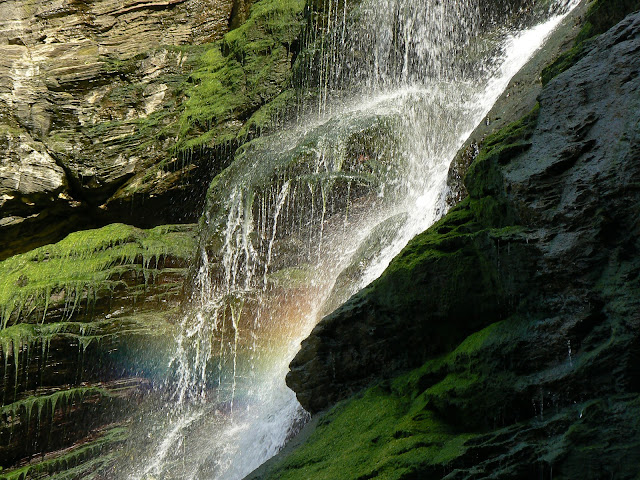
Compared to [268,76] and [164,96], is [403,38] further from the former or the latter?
[164,96]

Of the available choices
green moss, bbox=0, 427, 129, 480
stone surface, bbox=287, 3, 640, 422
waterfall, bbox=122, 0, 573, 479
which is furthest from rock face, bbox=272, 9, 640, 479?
green moss, bbox=0, 427, 129, 480

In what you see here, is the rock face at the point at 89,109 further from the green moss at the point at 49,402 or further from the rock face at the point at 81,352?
the green moss at the point at 49,402

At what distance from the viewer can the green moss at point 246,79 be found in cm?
1470

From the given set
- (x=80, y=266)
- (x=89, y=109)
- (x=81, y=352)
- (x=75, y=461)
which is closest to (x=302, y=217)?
(x=81, y=352)

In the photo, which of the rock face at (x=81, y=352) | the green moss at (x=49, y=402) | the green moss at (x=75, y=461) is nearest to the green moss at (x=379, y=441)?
the green moss at (x=75, y=461)

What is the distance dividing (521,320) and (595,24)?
3.53 m

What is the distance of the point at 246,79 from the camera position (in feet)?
50.5

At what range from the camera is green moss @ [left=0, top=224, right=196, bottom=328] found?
1256 centimetres

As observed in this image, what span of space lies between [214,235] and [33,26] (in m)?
10.3

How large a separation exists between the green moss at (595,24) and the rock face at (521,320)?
0.41 meters

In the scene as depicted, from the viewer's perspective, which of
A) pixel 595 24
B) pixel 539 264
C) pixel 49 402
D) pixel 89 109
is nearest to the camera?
pixel 539 264

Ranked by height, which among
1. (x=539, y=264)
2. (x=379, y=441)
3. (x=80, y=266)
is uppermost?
(x=80, y=266)

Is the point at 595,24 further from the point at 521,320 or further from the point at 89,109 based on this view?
the point at 89,109

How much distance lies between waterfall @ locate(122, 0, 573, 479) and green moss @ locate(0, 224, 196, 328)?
1842mm
